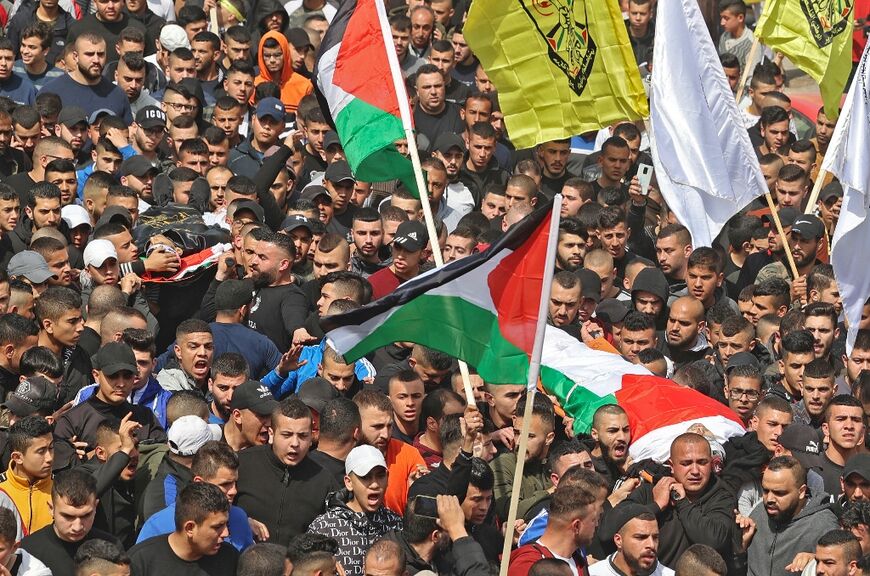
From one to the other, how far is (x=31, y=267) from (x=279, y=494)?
9.83 ft

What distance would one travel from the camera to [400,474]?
10.4 m

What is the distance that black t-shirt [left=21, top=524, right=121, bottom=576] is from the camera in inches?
352

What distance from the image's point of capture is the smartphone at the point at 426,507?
9.50 m

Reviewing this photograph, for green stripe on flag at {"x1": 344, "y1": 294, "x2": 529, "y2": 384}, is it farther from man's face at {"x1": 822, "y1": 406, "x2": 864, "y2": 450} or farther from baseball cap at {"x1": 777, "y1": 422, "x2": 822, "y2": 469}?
man's face at {"x1": 822, "y1": 406, "x2": 864, "y2": 450}

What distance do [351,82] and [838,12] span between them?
16.1 ft

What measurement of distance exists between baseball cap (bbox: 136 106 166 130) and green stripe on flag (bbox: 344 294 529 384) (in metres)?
5.99

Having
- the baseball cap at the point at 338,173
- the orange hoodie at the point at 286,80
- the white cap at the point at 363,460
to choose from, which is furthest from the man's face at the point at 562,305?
the orange hoodie at the point at 286,80

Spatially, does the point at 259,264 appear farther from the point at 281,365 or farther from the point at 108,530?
the point at 108,530

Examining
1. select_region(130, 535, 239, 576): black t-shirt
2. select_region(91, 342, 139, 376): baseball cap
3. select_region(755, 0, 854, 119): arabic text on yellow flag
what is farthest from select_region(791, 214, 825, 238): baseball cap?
select_region(130, 535, 239, 576): black t-shirt

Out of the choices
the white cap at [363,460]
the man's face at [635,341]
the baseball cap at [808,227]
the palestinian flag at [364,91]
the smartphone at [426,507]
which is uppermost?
the palestinian flag at [364,91]

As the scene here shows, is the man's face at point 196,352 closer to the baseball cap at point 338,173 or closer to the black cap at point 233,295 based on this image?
the black cap at point 233,295

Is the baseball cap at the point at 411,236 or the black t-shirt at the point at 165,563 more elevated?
the black t-shirt at the point at 165,563

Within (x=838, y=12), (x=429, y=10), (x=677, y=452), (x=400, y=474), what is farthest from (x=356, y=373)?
(x=429, y=10)

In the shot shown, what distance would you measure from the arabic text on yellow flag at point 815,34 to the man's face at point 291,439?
687 cm
